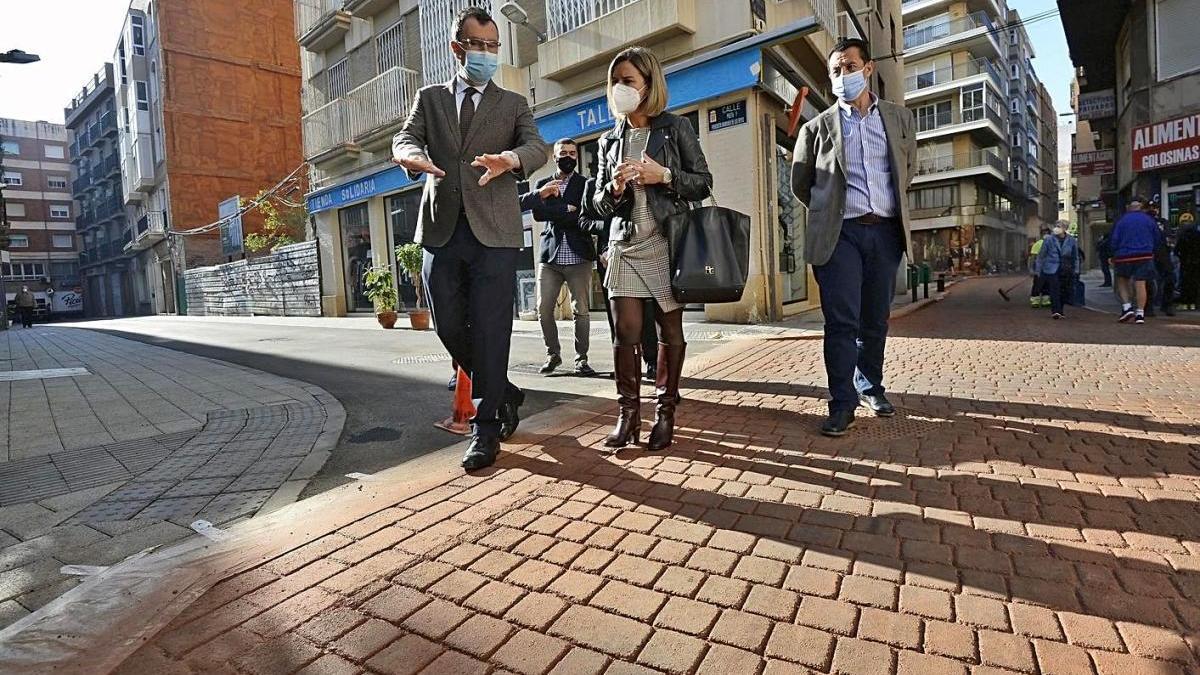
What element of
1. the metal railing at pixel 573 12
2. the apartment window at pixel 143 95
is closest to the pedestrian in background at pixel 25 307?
the apartment window at pixel 143 95

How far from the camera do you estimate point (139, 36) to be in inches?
1465

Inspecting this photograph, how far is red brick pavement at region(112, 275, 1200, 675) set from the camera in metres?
1.53

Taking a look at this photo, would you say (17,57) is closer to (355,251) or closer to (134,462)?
(355,251)

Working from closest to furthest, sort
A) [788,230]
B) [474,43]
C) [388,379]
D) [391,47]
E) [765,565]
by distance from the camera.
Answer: [765,565]
[474,43]
[388,379]
[788,230]
[391,47]

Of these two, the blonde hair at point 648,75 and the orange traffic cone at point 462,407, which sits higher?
the blonde hair at point 648,75

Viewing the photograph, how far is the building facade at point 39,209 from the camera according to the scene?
59.5 m

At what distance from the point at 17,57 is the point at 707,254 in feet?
50.3

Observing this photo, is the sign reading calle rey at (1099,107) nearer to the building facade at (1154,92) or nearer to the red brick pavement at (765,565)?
the building facade at (1154,92)

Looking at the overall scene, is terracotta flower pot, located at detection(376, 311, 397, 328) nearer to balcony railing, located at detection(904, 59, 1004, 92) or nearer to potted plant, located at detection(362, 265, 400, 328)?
potted plant, located at detection(362, 265, 400, 328)

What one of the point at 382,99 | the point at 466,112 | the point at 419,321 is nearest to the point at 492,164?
the point at 466,112

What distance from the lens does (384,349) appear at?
8805mm

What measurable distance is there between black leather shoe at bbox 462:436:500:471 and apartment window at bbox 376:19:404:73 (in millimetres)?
16678

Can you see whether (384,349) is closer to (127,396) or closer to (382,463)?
(127,396)

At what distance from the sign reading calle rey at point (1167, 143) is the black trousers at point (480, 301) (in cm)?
1424
